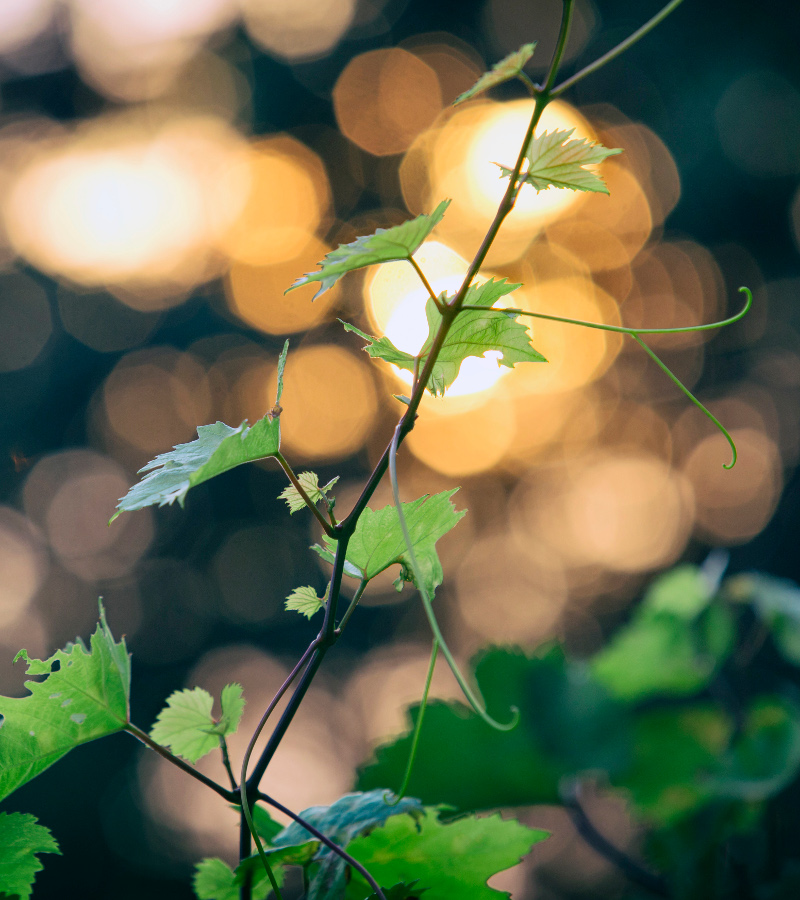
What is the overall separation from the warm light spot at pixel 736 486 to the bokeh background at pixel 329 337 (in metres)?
0.02

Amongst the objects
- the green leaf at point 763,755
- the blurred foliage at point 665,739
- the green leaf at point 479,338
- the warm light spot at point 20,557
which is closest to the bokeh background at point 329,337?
the warm light spot at point 20,557

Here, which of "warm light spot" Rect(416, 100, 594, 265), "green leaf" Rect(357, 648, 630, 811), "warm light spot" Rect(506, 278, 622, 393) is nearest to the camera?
"green leaf" Rect(357, 648, 630, 811)

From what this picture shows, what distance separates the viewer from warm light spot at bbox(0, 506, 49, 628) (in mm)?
2627

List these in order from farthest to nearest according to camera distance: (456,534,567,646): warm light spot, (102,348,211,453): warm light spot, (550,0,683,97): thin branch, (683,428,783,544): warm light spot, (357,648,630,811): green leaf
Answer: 1. (456,534,567,646): warm light spot
2. (102,348,211,453): warm light spot
3. (683,428,783,544): warm light spot
4. (357,648,630,811): green leaf
5. (550,0,683,97): thin branch

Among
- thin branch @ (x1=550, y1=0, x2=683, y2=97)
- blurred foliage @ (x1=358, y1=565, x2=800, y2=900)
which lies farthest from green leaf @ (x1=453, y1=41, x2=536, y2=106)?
blurred foliage @ (x1=358, y1=565, x2=800, y2=900)

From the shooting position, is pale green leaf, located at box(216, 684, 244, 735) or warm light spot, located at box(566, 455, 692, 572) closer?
pale green leaf, located at box(216, 684, 244, 735)

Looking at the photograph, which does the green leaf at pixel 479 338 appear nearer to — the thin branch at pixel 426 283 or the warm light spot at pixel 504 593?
the thin branch at pixel 426 283

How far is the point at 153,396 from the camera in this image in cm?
309

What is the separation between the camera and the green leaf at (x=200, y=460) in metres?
0.22

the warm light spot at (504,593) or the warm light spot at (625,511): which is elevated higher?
the warm light spot at (625,511)

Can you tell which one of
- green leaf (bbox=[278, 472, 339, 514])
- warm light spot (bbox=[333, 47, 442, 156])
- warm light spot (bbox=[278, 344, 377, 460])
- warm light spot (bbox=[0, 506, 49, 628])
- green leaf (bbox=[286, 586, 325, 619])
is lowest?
warm light spot (bbox=[0, 506, 49, 628])

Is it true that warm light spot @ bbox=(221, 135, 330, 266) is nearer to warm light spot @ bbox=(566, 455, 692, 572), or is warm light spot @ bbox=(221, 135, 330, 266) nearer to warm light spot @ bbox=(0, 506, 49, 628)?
warm light spot @ bbox=(0, 506, 49, 628)

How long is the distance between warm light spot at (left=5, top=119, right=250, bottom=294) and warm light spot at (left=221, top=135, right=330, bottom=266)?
73mm

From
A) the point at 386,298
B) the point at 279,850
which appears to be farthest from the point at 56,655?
the point at 386,298
